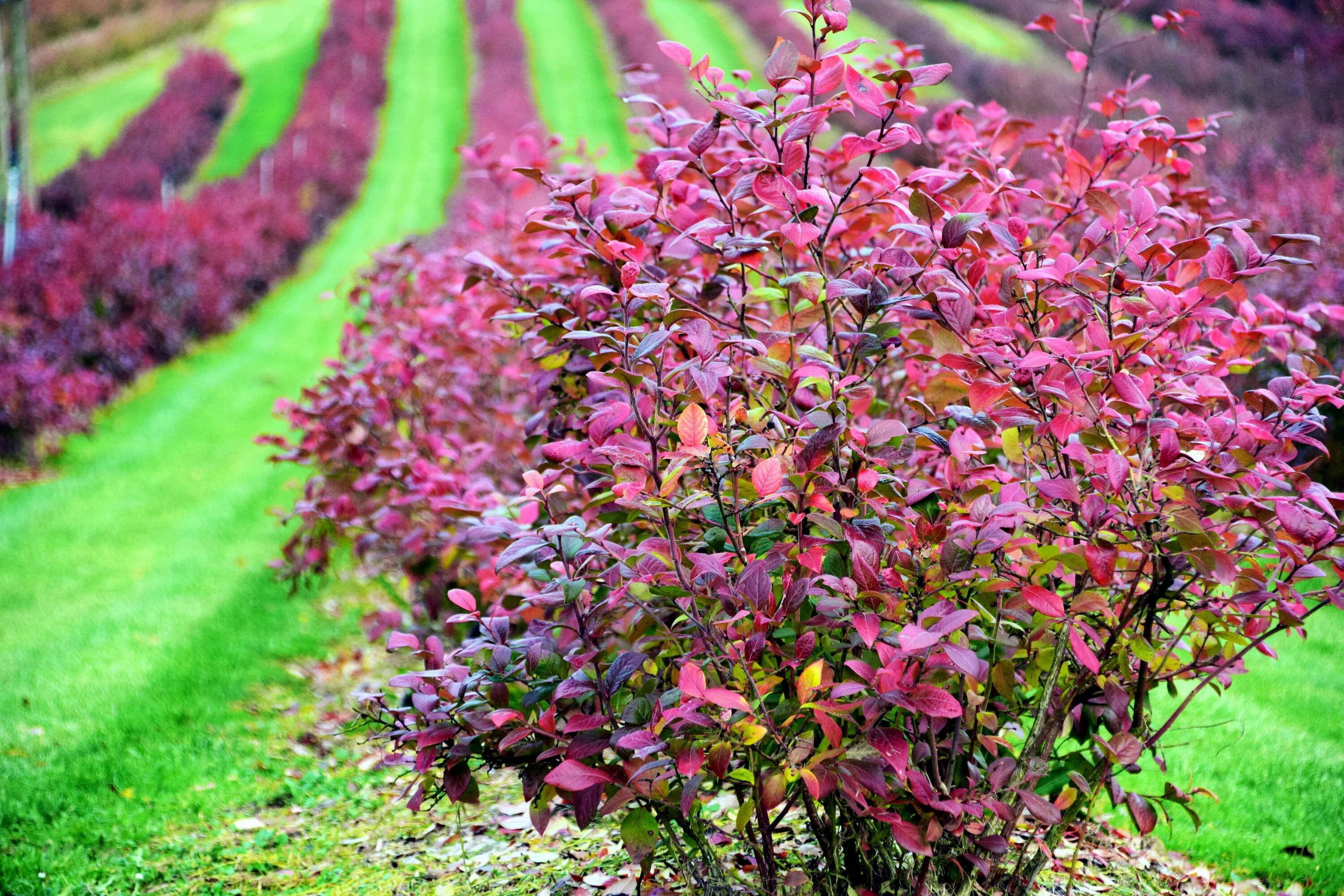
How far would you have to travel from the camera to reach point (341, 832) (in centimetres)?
274

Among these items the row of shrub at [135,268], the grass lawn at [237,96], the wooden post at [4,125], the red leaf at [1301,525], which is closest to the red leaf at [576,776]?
the red leaf at [1301,525]

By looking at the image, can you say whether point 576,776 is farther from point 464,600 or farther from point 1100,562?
point 1100,562

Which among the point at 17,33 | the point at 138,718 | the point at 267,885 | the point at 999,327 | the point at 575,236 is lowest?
the point at 138,718

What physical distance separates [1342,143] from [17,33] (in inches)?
549

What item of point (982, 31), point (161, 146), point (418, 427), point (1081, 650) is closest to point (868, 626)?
point (1081, 650)

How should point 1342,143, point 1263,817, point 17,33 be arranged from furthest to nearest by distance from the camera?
point 17,33, point 1342,143, point 1263,817

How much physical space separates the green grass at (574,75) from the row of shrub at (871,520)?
14493 millimetres

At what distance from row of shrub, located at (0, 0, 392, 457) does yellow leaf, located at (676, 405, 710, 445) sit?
6.88m

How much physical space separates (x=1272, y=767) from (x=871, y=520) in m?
2.28

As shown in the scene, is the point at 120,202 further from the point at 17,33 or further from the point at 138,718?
the point at 138,718

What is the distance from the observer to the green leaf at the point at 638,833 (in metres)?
1.58

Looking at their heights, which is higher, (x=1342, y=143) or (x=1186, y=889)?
(x=1342, y=143)

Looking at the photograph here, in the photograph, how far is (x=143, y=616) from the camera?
436 cm

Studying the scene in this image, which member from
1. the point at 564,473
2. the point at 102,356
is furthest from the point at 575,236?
the point at 102,356
